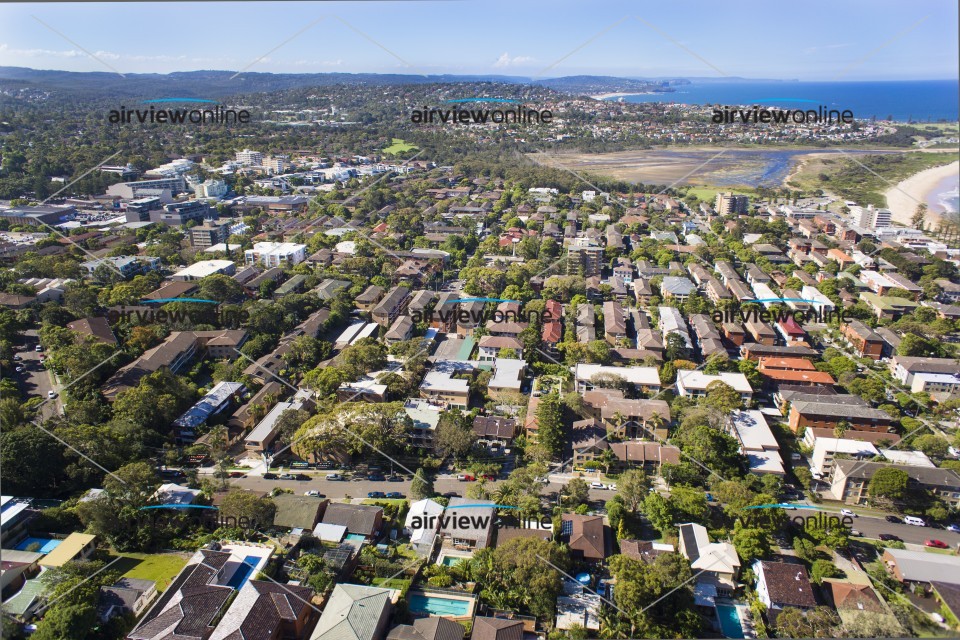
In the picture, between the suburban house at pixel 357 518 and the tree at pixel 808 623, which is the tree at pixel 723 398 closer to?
the tree at pixel 808 623

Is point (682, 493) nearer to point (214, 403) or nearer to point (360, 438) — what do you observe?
point (360, 438)

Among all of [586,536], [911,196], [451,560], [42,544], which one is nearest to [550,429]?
[586,536]

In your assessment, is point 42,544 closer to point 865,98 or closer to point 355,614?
point 355,614

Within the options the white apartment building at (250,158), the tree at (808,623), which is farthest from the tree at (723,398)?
the white apartment building at (250,158)

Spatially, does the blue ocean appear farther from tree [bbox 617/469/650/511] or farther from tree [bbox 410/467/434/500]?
tree [bbox 410/467/434/500]

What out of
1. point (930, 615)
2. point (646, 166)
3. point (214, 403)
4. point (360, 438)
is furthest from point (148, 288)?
point (646, 166)
